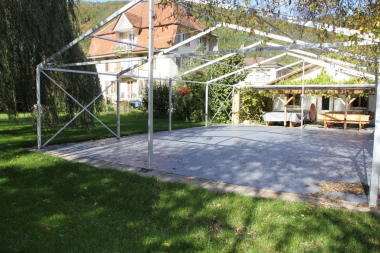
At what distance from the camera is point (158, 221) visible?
3.67m

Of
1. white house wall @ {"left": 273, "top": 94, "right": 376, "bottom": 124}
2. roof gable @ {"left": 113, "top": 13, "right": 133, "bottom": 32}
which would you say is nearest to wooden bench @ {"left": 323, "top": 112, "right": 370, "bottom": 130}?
white house wall @ {"left": 273, "top": 94, "right": 376, "bottom": 124}

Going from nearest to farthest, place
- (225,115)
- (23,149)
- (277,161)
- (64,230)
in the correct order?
(64,230) < (277,161) < (23,149) < (225,115)

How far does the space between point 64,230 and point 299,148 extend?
25.4ft

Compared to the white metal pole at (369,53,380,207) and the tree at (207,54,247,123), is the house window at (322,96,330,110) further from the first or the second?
the white metal pole at (369,53,380,207)

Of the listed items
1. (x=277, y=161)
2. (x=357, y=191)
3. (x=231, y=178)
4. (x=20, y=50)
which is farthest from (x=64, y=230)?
(x=20, y=50)

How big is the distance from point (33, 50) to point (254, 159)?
22.0ft

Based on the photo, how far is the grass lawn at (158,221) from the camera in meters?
3.09

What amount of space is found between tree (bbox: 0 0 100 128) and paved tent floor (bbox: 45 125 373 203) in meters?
1.78

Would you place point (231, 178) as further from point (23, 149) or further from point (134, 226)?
point (23, 149)

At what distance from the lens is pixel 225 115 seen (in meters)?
19.3

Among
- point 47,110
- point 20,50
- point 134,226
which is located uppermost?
point 20,50

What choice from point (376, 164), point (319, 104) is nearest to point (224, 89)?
point (319, 104)

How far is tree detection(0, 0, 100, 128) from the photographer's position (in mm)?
7773

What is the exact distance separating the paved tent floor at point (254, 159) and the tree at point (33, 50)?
178 cm
